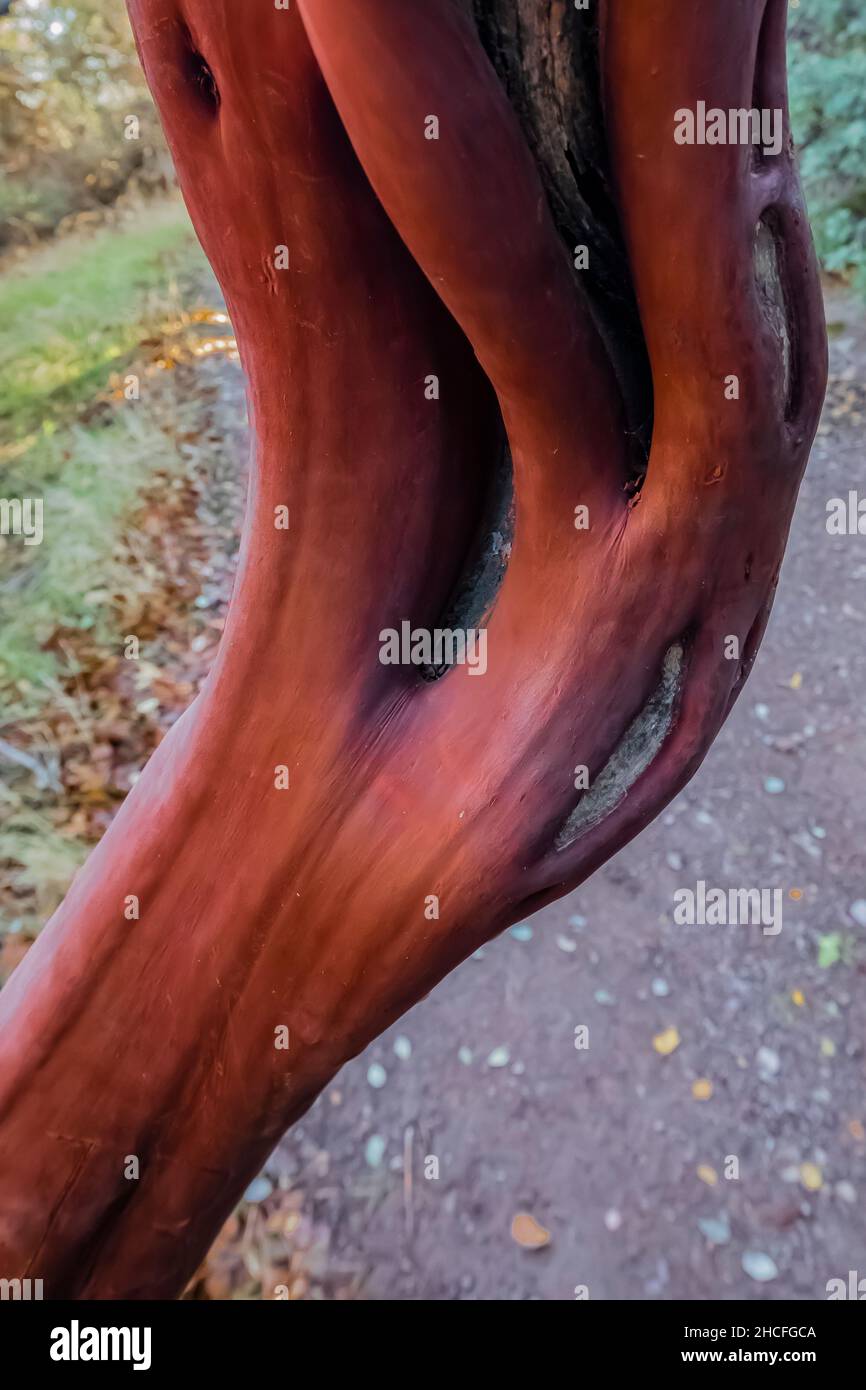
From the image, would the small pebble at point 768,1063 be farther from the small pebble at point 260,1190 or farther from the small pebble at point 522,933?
the small pebble at point 260,1190

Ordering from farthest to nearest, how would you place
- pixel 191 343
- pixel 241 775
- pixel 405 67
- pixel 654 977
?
1. pixel 191 343
2. pixel 654 977
3. pixel 241 775
4. pixel 405 67

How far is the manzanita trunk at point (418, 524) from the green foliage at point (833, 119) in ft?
11.8

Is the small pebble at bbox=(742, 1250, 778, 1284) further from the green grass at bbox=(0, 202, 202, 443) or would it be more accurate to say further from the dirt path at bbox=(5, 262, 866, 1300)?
the green grass at bbox=(0, 202, 202, 443)

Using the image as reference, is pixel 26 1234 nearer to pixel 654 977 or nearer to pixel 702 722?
pixel 702 722

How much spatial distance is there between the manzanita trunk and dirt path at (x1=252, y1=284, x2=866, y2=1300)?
86cm

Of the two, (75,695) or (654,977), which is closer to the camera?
(654,977)

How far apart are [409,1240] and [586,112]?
5.16ft

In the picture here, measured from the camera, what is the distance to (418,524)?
0.62 metres

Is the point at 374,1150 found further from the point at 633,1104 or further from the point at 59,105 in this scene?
the point at 59,105

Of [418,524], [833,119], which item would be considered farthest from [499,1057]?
[833,119]

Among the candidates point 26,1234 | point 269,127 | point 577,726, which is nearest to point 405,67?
point 269,127

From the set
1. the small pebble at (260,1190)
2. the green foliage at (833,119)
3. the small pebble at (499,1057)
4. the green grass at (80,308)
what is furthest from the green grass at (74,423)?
the green foliage at (833,119)

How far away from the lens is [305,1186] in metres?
1.58

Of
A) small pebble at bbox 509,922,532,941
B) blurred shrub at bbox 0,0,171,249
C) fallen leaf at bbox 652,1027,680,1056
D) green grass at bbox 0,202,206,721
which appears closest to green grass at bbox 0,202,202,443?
green grass at bbox 0,202,206,721
